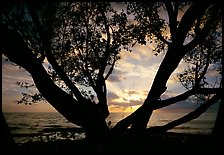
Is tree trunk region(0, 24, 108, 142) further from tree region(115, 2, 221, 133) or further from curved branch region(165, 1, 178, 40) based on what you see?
curved branch region(165, 1, 178, 40)

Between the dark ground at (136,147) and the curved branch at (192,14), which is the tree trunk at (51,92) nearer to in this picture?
the dark ground at (136,147)

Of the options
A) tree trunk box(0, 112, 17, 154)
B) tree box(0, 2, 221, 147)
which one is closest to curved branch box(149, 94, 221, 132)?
tree box(0, 2, 221, 147)

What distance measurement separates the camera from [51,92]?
1293cm

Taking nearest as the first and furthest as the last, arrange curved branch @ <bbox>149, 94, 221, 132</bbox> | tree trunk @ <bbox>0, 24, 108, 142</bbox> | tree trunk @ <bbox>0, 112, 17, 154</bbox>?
tree trunk @ <bbox>0, 112, 17, 154</bbox> → tree trunk @ <bbox>0, 24, 108, 142</bbox> → curved branch @ <bbox>149, 94, 221, 132</bbox>

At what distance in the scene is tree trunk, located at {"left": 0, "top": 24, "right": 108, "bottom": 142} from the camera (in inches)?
451

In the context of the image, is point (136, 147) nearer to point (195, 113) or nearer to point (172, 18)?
point (195, 113)

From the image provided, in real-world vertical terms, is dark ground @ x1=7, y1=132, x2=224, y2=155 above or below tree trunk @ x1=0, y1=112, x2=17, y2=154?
below

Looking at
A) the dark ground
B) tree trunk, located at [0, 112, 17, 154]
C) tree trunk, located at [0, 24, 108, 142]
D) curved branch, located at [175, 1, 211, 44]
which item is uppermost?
curved branch, located at [175, 1, 211, 44]

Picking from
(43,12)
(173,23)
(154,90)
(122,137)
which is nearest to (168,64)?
(154,90)

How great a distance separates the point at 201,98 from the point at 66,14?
12875mm

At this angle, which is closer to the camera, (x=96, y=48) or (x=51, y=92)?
(x=51, y=92)

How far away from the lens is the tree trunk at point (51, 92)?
1146 cm

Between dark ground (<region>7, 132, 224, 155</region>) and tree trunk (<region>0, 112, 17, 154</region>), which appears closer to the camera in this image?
tree trunk (<region>0, 112, 17, 154</region>)

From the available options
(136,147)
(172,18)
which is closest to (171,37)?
(172,18)
